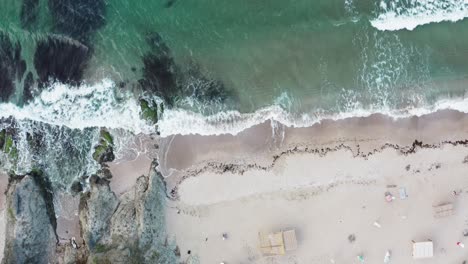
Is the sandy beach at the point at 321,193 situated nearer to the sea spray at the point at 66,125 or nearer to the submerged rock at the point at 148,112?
the submerged rock at the point at 148,112

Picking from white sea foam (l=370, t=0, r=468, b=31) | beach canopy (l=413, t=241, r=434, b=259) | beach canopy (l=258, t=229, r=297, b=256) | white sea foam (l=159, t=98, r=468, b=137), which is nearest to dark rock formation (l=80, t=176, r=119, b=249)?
white sea foam (l=159, t=98, r=468, b=137)

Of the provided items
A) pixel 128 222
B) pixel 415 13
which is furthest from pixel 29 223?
pixel 415 13

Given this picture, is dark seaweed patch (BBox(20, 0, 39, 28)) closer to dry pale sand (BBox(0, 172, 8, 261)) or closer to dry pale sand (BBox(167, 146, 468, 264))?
dry pale sand (BBox(0, 172, 8, 261))

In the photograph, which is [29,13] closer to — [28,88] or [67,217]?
[28,88]

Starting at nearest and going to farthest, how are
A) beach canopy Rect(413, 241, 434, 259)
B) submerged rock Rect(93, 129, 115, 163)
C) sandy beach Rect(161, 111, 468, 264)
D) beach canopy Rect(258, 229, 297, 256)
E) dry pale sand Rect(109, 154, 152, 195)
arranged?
beach canopy Rect(258, 229, 297, 256), beach canopy Rect(413, 241, 434, 259), sandy beach Rect(161, 111, 468, 264), dry pale sand Rect(109, 154, 152, 195), submerged rock Rect(93, 129, 115, 163)

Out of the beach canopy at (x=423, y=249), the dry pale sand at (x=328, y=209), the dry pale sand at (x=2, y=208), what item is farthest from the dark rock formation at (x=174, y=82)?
the beach canopy at (x=423, y=249)

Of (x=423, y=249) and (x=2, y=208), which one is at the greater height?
(x=2, y=208)

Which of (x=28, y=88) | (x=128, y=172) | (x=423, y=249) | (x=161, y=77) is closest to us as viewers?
(x=423, y=249)
